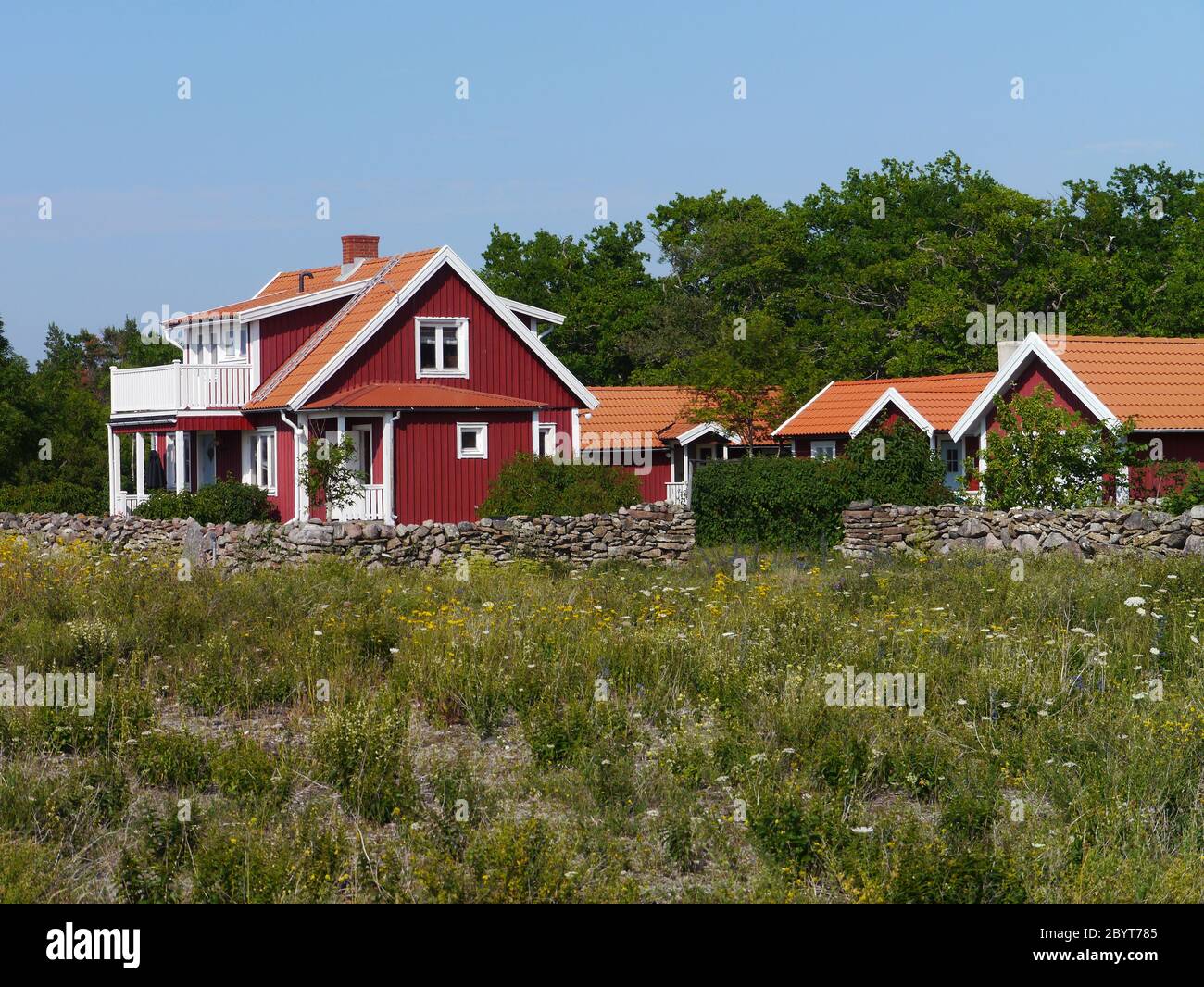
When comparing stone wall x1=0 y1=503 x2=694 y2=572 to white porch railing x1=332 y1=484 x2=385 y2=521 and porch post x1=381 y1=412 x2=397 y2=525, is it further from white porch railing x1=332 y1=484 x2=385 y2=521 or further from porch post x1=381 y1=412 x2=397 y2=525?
porch post x1=381 y1=412 x2=397 y2=525

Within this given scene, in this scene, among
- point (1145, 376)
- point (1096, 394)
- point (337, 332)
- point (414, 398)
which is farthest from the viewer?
point (337, 332)

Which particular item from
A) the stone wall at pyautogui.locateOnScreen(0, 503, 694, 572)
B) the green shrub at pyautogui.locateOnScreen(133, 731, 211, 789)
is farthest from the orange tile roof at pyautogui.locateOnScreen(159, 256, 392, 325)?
the green shrub at pyautogui.locateOnScreen(133, 731, 211, 789)

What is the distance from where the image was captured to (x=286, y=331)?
113 ft

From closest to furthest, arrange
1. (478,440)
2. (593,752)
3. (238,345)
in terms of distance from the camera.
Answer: (593,752)
(478,440)
(238,345)

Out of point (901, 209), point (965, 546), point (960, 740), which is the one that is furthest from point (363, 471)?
point (901, 209)

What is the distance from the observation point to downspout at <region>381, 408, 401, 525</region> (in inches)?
1203

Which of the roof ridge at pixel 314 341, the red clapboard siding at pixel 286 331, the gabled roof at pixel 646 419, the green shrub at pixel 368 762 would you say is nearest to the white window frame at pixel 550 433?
the roof ridge at pixel 314 341

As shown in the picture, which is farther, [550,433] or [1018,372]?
[550,433]

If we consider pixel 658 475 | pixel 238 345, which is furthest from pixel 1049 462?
pixel 658 475

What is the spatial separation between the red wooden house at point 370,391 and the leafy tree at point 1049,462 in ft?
38.5

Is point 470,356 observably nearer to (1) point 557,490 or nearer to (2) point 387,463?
(2) point 387,463

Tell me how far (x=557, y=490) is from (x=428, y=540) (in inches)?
222

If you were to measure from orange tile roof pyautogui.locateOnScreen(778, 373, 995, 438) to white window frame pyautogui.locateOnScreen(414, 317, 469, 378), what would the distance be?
11937mm
